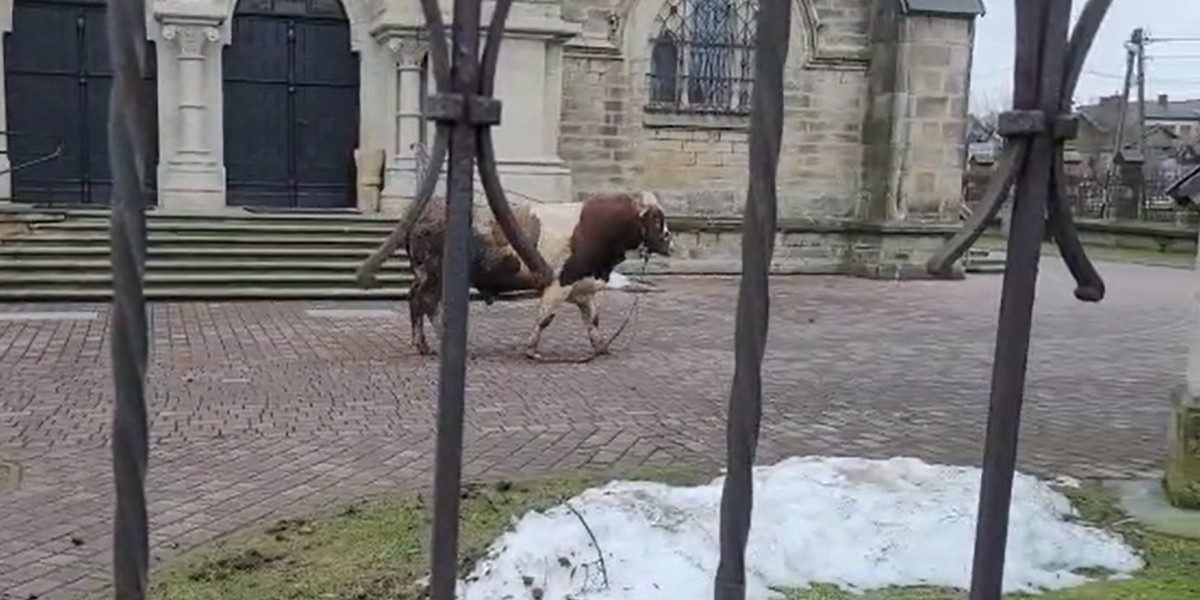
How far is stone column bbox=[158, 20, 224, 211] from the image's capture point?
1623 cm

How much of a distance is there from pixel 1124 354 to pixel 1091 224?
19410 mm

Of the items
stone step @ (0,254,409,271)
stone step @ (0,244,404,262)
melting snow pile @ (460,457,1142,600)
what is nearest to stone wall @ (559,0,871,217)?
stone step @ (0,244,404,262)

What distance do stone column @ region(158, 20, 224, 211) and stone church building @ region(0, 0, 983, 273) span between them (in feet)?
0.09

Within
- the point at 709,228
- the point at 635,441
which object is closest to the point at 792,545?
the point at 635,441

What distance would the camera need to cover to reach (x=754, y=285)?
1425 mm

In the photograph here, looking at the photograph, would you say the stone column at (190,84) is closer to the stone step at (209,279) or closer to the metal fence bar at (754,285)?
the stone step at (209,279)

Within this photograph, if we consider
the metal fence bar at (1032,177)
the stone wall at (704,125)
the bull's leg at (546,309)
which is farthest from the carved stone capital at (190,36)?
the metal fence bar at (1032,177)

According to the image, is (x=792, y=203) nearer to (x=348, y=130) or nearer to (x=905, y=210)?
(x=905, y=210)

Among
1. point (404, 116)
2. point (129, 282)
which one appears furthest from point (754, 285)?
point (404, 116)

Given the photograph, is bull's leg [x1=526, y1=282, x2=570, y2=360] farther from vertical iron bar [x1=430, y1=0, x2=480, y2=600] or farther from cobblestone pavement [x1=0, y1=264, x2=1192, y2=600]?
vertical iron bar [x1=430, y1=0, x2=480, y2=600]

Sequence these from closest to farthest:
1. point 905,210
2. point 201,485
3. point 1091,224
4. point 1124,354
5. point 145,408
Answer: point 145,408 → point 201,485 → point 1124,354 → point 905,210 → point 1091,224

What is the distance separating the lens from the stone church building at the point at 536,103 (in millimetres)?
16469

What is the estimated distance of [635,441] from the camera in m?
6.86

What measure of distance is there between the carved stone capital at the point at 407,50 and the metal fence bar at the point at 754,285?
52.8ft
